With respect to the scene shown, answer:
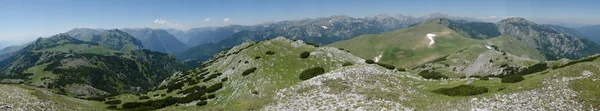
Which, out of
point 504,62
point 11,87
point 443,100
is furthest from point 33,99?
point 504,62

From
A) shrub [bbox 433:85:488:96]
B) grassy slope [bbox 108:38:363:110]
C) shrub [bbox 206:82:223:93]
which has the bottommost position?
shrub [bbox 206:82:223:93]

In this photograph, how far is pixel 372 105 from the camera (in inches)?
1225

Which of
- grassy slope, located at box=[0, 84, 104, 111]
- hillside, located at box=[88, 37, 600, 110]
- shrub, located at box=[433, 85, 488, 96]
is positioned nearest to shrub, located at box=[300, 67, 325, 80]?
hillside, located at box=[88, 37, 600, 110]

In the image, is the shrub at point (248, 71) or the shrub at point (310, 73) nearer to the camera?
the shrub at point (310, 73)

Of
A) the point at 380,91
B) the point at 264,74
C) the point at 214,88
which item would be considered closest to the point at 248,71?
the point at 264,74

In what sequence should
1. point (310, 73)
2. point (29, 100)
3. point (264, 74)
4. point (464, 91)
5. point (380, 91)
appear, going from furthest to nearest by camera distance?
point (264, 74) < point (310, 73) < point (380, 91) < point (29, 100) < point (464, 91)

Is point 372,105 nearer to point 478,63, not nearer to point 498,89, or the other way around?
point 498,89

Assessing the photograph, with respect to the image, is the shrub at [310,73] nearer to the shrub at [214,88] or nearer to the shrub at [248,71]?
the shrub at [248,71]

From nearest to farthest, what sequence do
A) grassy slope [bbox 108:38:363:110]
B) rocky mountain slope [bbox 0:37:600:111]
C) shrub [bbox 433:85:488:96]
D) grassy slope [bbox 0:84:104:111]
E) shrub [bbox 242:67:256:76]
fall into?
rocky mountain slope [bbox 0:37:600:111] < grassy slope [bbox 0:84:104:111] < shrub [bbox 433:85:488:96] < grassy slope [bbox 108:38:363:110] < shrub [bbox 242:67:256:76]

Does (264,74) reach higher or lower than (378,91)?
lower

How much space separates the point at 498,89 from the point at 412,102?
8972 mm

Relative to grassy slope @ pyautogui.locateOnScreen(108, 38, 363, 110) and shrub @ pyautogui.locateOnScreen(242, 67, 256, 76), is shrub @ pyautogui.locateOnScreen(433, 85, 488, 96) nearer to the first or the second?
grassy slope @ pyautogui.locateOnScreen(108, 38, 363, 110)

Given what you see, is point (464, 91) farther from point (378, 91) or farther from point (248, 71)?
point (248, 71)

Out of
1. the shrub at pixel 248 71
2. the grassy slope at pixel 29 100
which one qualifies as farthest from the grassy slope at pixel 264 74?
the grassy slope at pixel 29 100
